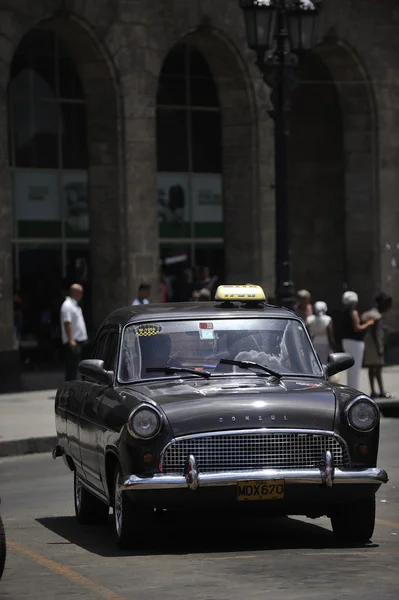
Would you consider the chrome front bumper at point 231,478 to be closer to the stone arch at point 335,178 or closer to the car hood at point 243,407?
the car hood at point 243,407

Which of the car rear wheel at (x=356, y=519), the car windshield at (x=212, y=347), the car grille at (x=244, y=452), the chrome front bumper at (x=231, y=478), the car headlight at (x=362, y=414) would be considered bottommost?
the car rear wheel at (x=356, y=519)

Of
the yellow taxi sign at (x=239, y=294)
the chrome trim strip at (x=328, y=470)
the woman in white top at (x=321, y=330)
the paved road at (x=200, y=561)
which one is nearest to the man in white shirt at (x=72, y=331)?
the woman in white top at (x=321, y=330)

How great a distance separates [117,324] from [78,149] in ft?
57.5

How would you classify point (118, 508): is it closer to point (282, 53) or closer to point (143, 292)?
point (282, 53)

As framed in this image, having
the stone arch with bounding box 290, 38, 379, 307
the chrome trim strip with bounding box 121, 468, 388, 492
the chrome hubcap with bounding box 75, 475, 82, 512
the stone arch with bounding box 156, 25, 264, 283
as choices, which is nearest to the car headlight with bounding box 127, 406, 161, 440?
the chrome trim strip with bounding box 121, 468, 388, 492

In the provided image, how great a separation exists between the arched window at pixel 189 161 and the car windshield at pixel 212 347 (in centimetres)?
1827

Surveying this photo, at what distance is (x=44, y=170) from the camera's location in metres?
28.2

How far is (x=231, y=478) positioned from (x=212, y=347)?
4.93ft

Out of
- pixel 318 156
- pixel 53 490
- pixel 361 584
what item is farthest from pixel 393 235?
pixel 361 584

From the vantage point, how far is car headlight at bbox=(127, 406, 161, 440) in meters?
9.94

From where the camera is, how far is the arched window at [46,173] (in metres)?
27.9

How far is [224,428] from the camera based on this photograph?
9.94 metres

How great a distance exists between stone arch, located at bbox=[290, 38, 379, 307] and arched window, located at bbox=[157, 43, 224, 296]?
7.99 ft

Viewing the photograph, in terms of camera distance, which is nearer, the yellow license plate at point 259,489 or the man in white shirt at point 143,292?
the yellow license plate at point 259,489
